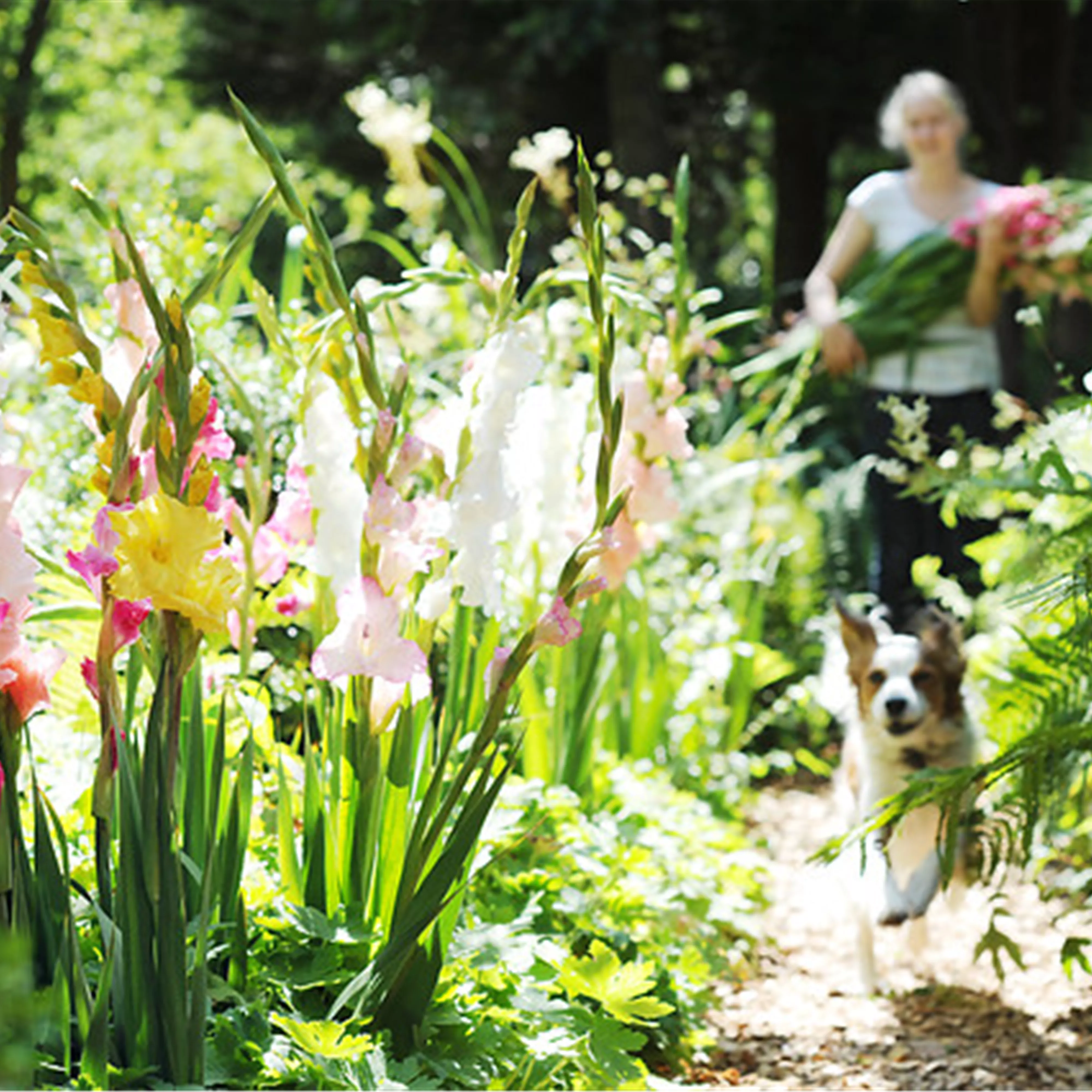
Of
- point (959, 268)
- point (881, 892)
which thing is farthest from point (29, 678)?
point (959, 268)

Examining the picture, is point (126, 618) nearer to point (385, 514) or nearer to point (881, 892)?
point (385, 514)

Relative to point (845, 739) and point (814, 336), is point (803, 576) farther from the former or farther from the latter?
point (845, 739)

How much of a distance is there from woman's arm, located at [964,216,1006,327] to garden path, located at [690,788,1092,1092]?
73.7 inches

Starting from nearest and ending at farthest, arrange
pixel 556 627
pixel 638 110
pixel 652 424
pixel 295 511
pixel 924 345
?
pixel 556 627 → pixel 295 511 → pixel 652 424 → pixel 924 345 → pixel 638 110

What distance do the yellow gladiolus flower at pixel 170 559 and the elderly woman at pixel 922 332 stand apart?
3699 millimetres

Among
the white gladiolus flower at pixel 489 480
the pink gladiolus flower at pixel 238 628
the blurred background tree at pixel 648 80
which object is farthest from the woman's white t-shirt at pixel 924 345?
the white gladiolus flower at pixel 489 480

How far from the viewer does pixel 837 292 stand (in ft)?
18.4

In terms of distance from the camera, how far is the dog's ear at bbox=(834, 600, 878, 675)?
384 centimetres

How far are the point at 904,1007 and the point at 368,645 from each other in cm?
202

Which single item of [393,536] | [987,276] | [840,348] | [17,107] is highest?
[17,107]

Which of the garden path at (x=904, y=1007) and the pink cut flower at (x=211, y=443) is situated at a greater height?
the pink cut flower at (x=211, y=443)

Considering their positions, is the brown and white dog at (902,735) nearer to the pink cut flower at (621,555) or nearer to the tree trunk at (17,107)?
the pink cut flower at (621,555)

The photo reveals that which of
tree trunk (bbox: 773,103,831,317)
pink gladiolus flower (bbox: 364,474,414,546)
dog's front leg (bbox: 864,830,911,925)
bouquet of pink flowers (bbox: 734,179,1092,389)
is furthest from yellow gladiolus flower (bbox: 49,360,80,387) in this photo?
tree trunk (bbox: 773,103,831,317)

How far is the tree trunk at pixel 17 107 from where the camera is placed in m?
8.79
